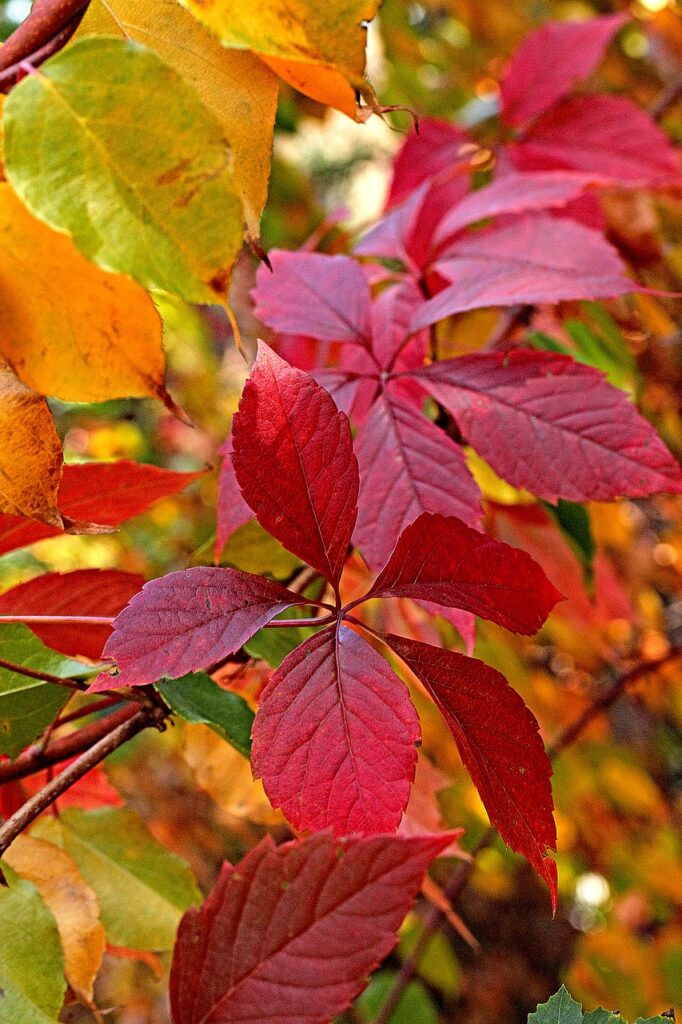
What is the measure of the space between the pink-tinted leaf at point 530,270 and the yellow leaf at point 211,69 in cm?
18

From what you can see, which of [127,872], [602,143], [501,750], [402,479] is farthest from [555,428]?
[602,143]

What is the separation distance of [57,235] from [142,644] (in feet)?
0.46

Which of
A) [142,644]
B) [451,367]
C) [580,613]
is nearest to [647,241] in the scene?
[580,613]

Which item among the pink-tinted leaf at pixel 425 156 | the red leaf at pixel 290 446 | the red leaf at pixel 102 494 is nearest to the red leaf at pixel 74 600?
the red leaf at pixel 102 494

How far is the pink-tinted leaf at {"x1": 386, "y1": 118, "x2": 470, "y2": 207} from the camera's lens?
81cm

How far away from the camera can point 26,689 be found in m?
0.40

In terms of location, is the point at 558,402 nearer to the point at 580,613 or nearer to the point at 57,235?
the point at 57,235

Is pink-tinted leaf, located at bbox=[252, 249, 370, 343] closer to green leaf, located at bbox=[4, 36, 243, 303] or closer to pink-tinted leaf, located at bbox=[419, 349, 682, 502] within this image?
pink-tinted leaf, located at bbox=[419, 349, 682, 502]

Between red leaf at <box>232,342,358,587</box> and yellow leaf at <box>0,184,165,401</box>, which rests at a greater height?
yellow leaf at <box>0,184,165,401</box>

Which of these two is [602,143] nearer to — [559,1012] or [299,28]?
[299,28]

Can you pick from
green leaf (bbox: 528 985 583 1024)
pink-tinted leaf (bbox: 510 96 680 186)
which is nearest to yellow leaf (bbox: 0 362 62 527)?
green leaf (bbox: 528 985 583 1024)

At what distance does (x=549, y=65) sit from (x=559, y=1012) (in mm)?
758

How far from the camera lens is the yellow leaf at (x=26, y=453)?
1.00 feet

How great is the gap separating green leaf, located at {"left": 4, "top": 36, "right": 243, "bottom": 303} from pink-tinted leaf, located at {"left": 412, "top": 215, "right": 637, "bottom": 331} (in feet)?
0.76
